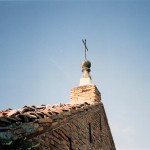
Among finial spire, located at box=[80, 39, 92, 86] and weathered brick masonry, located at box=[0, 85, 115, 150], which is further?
finial spire, located at box=[80, 39, 92, 86]

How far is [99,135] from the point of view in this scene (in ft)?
28.3

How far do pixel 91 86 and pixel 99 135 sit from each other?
1.81 m

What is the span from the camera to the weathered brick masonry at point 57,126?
10.2 feet

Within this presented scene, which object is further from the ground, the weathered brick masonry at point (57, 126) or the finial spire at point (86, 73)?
the finial spire at point (86, 73)

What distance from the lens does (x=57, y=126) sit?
4.61 metres

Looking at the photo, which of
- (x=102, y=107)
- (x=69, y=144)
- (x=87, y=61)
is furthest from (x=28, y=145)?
(x=87, y=61)

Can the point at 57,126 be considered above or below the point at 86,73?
below

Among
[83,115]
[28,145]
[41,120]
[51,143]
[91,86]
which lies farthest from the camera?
[91,86]

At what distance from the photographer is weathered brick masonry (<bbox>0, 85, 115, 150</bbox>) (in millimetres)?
3100

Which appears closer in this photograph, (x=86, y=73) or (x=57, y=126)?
(x=57, y=126)

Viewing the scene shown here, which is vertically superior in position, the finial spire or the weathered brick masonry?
the finial spire

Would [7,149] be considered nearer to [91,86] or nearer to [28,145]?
[28,145]

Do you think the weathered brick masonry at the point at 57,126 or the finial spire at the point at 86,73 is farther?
the finial spire at the point at 86,73

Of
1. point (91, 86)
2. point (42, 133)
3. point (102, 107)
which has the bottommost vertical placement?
point (42, 133)
